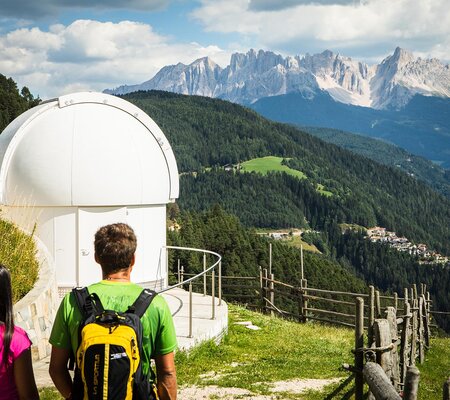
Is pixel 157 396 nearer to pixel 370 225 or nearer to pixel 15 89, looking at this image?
pixel 15 89

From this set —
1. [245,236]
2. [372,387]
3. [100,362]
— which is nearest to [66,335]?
[100,362]

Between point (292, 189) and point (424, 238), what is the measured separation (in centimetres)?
4720

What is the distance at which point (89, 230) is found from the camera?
42.2ft

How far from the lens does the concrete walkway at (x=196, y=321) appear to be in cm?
1009

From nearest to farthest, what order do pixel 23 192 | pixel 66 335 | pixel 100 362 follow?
pixel 100 362 → pixel 66 335 → pixel 23 192

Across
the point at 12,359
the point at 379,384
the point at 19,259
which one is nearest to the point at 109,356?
the point at 12,359

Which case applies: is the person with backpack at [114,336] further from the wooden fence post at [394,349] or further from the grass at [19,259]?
the grass at [19,259]

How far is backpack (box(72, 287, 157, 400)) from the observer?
10.4ft

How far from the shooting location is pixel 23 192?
12.8m

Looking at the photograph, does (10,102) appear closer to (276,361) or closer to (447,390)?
(276,361)

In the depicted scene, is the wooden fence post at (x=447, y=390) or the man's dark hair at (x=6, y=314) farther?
the wooden fence post at (x=447, y=390)

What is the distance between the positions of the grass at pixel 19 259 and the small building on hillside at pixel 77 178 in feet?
8.53

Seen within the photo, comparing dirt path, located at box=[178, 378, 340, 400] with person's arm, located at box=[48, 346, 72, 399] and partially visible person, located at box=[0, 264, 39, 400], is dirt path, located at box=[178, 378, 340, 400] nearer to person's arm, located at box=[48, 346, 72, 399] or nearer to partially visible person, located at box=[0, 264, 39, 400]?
person's arm, located at box=[48, 346, 72, 399]

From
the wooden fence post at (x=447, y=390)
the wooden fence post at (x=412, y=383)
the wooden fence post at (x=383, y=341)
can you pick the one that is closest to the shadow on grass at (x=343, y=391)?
the wooden fence post at (x=383, y=341)
